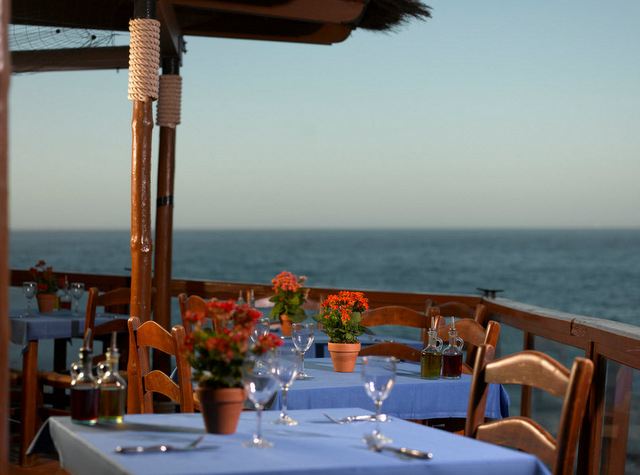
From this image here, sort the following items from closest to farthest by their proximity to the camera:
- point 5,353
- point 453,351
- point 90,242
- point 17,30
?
1. point 5,353
2. point 453,351
3. point 17,30
4. point 90,242

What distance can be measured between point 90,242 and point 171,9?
5341 cm

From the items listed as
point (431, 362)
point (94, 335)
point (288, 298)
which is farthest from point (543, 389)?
point (94, 335)

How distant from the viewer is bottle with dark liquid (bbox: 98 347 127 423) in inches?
71.7

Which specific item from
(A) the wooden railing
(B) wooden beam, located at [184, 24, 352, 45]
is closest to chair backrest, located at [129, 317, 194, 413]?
(A) the wooden railing

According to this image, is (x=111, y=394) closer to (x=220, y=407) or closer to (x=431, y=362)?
(x=220, y=407)

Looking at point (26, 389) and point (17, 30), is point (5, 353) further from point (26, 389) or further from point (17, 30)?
point (17, 30)

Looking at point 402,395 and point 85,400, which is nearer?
point 85,400

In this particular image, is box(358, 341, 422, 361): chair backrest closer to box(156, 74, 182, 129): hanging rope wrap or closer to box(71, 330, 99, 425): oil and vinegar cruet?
box(71, 330, 99, 425): oil and vinegar cruet

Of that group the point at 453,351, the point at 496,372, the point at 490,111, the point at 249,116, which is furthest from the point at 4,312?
the point at 490,111

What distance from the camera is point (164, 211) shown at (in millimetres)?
5055

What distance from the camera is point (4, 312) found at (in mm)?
1206

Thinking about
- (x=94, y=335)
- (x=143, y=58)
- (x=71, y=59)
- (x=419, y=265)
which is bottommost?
(x=419, y=265)

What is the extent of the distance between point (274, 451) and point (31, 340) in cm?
289

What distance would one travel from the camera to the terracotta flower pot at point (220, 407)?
170cm
